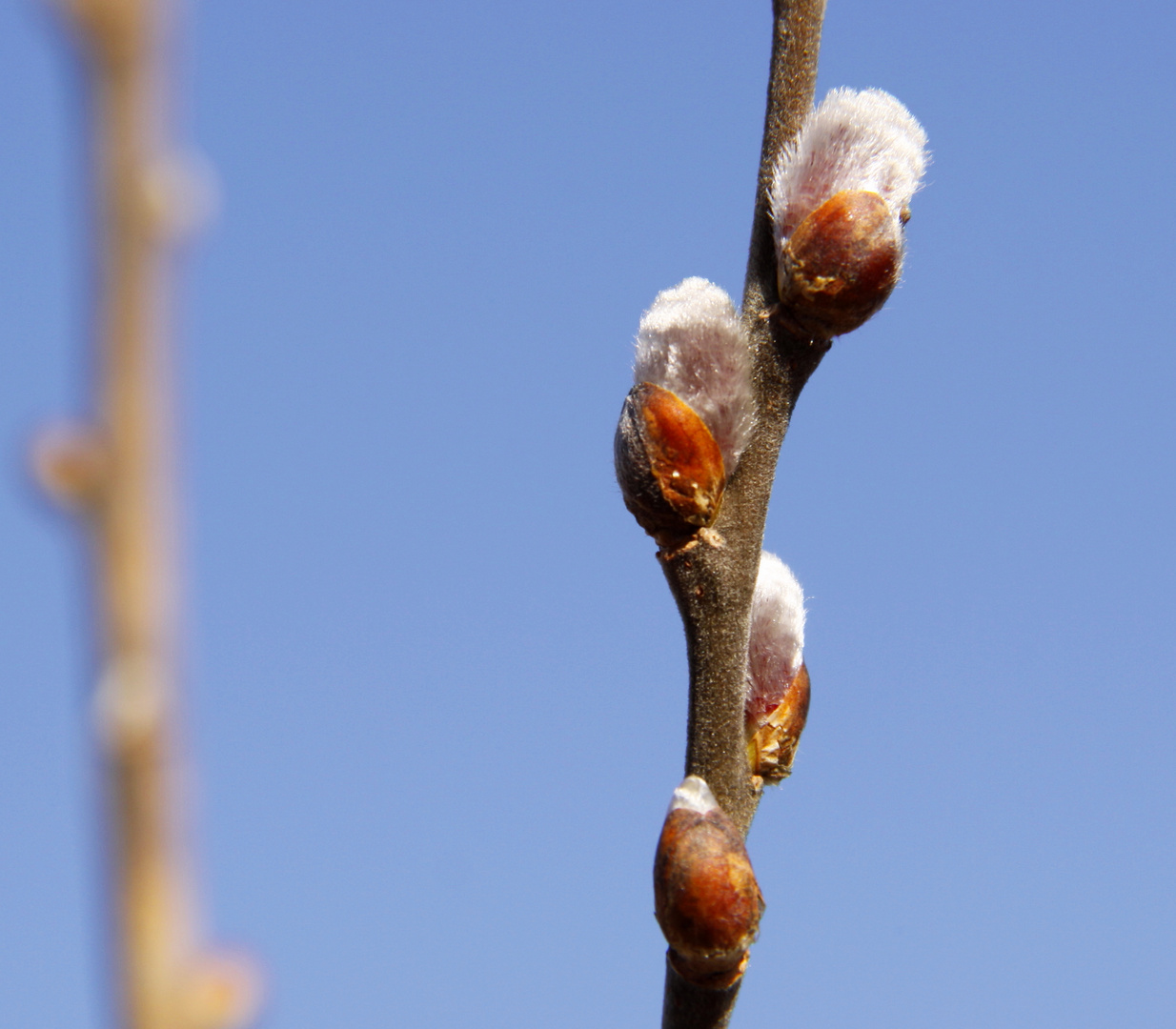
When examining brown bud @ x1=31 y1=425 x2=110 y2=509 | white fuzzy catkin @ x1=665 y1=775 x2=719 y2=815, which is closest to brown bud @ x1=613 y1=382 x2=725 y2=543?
white fuzzy catkin @ x1=665 y1=775 x2=719 y2=815

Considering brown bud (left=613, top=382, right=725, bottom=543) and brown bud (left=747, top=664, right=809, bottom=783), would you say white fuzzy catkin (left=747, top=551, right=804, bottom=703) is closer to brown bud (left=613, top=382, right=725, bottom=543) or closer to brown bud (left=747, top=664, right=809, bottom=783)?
brown bud (left=747, top=664, right=809, bottom=783)

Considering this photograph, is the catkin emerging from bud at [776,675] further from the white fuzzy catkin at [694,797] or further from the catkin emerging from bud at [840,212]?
the catkin emerging from bud at [840,212]

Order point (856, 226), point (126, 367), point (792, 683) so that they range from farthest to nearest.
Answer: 1. point (792, 683)
2. point (856, 226)
3. point (126, 367)

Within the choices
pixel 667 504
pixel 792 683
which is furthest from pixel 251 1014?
pixel 792 683

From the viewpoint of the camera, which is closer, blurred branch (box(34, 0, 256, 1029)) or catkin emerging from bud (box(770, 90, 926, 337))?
blurred branch (box(34, 0, 256, 1029))

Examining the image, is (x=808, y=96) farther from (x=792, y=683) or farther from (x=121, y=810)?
(x=121, y=810)

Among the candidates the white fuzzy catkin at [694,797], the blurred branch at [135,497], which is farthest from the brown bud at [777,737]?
the blurred branch at [135,497]

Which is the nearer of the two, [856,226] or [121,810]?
[121,810]
